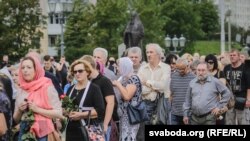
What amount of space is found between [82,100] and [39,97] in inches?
36.8

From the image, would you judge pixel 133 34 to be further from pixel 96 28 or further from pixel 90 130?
pixel 96 28

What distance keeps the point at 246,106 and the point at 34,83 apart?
6757 mm

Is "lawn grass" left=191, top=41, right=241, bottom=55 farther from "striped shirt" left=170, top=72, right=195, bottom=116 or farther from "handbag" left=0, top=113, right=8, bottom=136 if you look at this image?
"handbag" left=0, top=113, right=8, bottom=136

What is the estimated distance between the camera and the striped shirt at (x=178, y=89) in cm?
1523

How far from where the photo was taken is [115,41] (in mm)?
64688

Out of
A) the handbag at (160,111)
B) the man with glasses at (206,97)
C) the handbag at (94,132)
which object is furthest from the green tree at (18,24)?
the handbag at (94,132)

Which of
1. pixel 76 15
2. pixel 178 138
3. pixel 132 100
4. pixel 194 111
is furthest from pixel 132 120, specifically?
pixel 76 15

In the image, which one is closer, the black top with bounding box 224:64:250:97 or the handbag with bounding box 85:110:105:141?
the handbag with bounding box 85:110:105:141

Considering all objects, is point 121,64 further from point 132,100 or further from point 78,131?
point 78,131

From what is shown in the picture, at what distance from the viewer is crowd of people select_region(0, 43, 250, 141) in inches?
374

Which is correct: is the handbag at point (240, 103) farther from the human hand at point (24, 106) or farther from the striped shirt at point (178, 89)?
the human hand at point (24, 106)

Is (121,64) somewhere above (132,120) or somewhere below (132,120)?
above

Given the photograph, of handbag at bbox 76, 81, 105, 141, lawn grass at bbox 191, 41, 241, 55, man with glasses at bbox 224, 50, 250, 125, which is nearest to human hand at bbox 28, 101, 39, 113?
handbag at bbox 76, 81, 105, 141

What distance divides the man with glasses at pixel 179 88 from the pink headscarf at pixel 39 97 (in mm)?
5837
